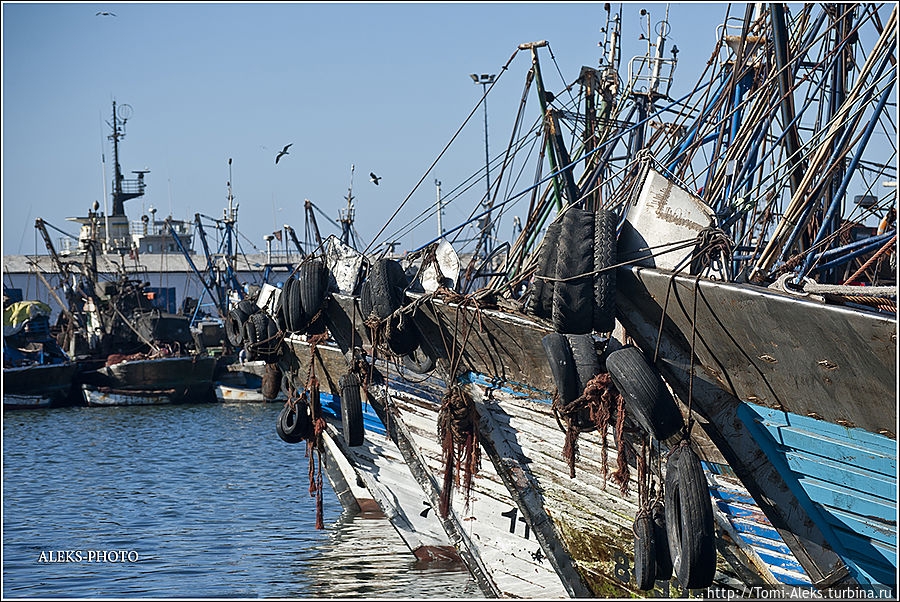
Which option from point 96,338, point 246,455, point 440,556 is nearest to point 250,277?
point 96,338

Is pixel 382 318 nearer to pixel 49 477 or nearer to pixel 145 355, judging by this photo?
pixel 49 477

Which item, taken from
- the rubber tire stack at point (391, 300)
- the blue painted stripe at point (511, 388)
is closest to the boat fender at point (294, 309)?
the rubber tire stack at point (391, 300)

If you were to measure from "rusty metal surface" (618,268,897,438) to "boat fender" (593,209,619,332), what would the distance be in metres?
0.16

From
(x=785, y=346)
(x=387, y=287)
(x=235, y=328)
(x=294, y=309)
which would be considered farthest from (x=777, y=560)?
(x=235, y=328)

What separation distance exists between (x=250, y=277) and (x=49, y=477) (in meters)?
32.8

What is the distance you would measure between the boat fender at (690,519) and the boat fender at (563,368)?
834 millimetres

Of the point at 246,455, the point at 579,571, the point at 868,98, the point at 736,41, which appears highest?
the point at 736,41

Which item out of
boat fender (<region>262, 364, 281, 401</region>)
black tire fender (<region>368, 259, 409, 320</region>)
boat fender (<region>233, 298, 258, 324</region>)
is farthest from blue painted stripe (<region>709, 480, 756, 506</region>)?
boat fender (<region>262, 364, 281, 401</region>)

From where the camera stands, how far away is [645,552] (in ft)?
17.8

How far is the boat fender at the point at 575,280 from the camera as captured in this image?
16.3 ft

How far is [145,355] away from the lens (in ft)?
109

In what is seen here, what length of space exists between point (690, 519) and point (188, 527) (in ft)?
35.8

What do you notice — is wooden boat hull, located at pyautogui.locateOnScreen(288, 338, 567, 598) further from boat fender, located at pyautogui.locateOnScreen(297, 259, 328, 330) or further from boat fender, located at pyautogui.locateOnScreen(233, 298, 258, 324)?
boat fender, located at pyautogui.locateOnScreen(233, 298, 258, 324)

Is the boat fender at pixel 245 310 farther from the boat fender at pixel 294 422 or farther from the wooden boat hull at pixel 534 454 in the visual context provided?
the wooden boat hull at pixel 534 454
